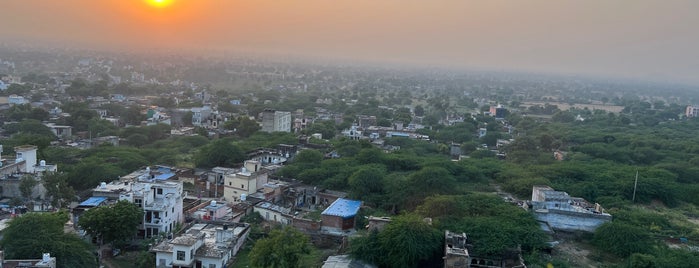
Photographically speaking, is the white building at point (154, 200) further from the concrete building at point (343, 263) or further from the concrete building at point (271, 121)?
the concrete building at point (271, 121)

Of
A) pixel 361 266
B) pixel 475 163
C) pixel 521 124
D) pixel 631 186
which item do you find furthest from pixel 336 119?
pixel 361 266

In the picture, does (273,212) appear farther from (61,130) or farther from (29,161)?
(61,130)

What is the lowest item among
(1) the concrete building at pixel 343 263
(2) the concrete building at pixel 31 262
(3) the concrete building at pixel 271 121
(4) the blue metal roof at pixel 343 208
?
(1) the concrete building at pixel 343 263

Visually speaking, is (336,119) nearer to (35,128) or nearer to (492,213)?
(35,128)

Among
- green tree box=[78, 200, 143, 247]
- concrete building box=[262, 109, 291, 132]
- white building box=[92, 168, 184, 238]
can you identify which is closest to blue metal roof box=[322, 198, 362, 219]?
white building box=[92, 168, 184, 238]

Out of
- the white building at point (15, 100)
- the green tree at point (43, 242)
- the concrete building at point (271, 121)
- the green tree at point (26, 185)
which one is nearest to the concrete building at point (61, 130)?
the concrete building at point (271, 121)

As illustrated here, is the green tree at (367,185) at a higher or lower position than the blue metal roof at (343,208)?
higher

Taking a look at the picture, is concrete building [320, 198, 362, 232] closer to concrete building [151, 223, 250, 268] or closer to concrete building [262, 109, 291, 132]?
concrete building [151, 223, 250, 268]
